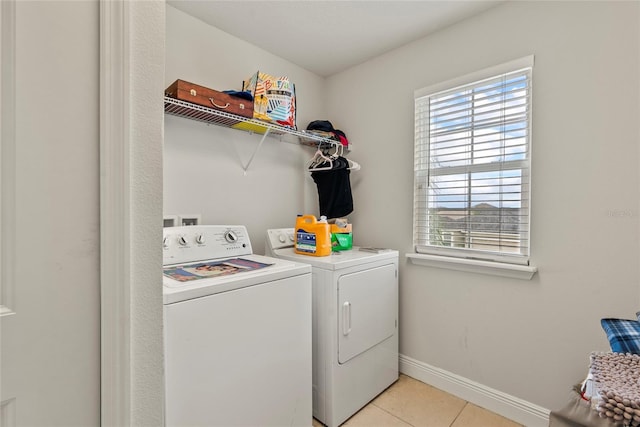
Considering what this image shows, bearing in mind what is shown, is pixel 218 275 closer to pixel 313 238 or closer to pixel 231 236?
pixel 231 236

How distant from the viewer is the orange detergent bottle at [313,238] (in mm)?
1966

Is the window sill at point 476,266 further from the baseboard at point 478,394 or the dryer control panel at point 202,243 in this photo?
the dryer control panel at point 202,243

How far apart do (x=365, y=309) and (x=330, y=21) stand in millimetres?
1917

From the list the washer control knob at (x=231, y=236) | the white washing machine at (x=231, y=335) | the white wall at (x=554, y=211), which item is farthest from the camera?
the washer control knob at (x=231, y=236)

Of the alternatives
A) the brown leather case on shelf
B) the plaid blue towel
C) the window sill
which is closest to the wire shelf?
the brown leather case on shelf

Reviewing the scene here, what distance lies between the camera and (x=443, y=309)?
2.13 metres

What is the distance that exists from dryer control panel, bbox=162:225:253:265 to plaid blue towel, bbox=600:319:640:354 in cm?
170

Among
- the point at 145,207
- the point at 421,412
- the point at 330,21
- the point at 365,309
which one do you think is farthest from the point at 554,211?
the point at 145,207

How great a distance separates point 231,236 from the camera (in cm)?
189

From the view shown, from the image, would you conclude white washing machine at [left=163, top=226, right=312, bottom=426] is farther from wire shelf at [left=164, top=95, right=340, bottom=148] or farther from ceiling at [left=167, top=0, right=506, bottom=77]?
ceiling at [left=167, top=0, right=506, bottom=77]

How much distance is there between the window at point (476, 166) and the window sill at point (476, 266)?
5 centimetres

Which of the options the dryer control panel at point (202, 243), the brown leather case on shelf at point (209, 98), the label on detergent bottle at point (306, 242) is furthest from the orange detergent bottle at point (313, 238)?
the brown leather case on shelf at point (209, 98)

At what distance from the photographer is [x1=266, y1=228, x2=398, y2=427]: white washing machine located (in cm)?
177

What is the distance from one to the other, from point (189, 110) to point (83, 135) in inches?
49.2
